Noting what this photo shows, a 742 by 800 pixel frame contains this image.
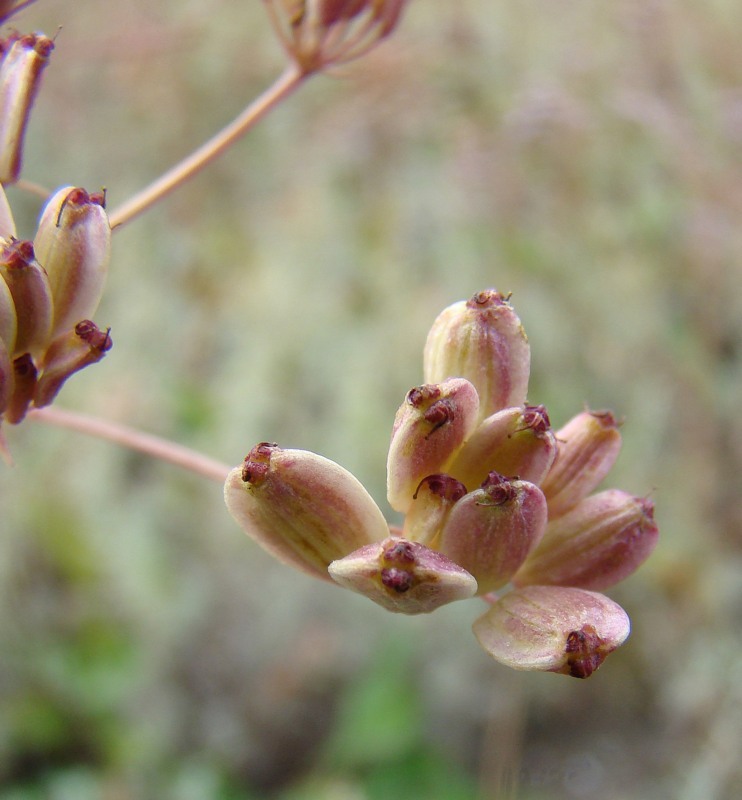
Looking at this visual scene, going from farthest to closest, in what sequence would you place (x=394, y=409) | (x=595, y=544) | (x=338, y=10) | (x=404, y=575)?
(x=394, y=409) → (x=338, y=10) → (x=595, y=544) → (x=404, y=575)

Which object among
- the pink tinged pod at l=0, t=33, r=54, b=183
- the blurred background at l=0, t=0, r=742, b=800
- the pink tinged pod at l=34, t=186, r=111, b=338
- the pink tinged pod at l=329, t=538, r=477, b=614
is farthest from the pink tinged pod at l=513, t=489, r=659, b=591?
the blurred background at l=0, t=0, r=742, b=800

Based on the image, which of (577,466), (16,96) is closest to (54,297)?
(16,96)

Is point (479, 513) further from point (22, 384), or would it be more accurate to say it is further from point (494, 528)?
point (22, 384)

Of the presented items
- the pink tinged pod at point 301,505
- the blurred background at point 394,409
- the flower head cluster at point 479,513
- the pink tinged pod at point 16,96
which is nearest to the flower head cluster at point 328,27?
the pink tinged pod at point 16,96

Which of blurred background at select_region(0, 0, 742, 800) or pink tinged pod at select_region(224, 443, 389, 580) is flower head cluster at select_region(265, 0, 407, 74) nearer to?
pink tinged pod at select_region(224, 443, 389, 580)

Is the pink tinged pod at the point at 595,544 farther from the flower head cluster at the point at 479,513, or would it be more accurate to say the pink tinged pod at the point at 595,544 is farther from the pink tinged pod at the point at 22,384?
the pink tinged pod at the point at 22,384

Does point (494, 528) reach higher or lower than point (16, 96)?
lower

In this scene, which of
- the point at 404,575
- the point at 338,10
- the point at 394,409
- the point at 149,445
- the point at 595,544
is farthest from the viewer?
the point at 394,409
